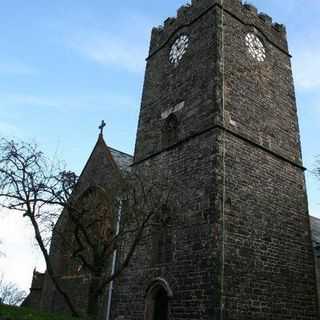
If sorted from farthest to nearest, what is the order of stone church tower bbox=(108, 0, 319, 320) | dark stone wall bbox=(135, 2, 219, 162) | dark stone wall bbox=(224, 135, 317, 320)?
dark stone wall bbox=(135, 2, 219, 162) → stone church tower bbox=(108, 0, 319, 320) → dark stone wall bbox=(224, 135, 317, 320)

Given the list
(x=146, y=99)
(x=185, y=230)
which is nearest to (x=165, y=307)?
(x=185, y=230)

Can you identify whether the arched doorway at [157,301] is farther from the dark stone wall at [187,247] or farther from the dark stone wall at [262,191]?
the dark stone wall at [262,191]

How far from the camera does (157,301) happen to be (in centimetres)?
1300

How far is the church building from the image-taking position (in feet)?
38.1

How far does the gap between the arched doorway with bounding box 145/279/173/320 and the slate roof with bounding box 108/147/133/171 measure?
6171 mm

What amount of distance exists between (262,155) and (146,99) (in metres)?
6.41

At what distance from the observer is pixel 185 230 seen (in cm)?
1267

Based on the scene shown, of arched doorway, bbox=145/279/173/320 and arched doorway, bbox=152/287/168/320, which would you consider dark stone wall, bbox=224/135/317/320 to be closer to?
arched doorway, bbox=145/279/173/320

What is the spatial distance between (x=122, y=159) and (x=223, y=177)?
8.17 metres

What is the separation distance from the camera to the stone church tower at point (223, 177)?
11602 mm

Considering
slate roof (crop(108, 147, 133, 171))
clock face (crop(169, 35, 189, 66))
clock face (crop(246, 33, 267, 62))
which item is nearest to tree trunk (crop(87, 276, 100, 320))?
slate roof (crop(108, 147, 133, 171))

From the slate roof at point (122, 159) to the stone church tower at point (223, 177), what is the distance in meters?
1.55

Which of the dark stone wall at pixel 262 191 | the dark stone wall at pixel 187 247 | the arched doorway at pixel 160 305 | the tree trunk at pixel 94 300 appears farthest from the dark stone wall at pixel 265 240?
the tree trunk at pixel 94 300

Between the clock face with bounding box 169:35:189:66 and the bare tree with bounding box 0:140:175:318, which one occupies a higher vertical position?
the clock face with bounding box 169:35:189:66
